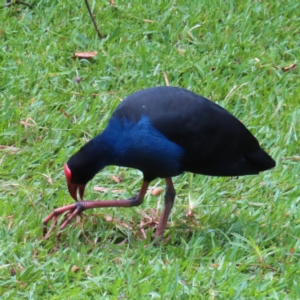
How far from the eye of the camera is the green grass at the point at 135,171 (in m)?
3.82

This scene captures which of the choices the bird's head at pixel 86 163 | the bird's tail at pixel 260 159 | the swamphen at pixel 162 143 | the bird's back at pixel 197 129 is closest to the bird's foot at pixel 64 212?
the swamphen at pixel 162 143

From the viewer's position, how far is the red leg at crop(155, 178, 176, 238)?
4.28 m

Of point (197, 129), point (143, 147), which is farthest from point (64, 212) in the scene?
point (197, 129)

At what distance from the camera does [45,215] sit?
4.40m

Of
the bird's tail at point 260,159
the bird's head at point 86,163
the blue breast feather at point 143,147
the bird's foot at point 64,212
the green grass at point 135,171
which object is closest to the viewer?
the green grass at point 135,171

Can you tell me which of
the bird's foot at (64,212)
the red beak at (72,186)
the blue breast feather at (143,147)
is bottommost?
the bird's foot at (64,212)

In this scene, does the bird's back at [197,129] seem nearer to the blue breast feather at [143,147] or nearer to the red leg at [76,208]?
the blue breast feather at [143,147]

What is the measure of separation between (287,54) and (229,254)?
2.61 m

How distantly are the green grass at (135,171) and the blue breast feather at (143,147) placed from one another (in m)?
0.45

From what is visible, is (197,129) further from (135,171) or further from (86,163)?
(135,171)

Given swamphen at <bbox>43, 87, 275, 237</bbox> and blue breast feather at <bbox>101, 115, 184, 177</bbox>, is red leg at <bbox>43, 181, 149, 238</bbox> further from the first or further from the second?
blue breast feather at <bbox>101, 115, 184, 177</bbox>

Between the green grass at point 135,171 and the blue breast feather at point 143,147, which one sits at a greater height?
the blue breast feather at point 143,147

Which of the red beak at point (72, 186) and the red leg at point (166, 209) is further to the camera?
the red leg at point (166, 209)

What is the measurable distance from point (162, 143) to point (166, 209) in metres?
0.51
